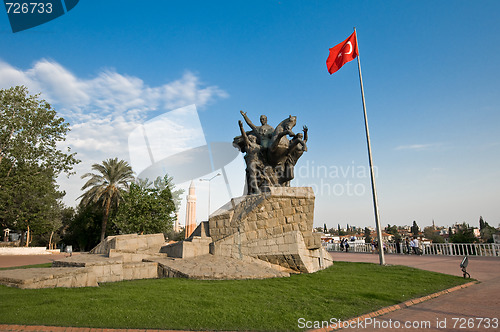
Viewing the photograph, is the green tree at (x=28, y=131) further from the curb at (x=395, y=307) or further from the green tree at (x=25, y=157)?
the curb at (x=395, y=307)

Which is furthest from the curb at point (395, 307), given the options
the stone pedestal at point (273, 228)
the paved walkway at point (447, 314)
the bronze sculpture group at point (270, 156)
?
the bronze sculpture group at point (270, 156)

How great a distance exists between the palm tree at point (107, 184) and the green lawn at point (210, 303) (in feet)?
74.6

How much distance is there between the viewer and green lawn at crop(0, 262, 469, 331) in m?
4.86

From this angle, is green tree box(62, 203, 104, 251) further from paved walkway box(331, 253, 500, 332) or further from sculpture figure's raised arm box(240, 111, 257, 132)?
paved walkway box(331, 253, 500, 332)

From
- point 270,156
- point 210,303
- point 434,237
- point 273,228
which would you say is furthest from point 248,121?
point 434,237

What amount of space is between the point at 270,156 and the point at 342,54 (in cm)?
677

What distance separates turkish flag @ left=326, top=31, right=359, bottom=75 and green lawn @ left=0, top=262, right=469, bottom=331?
1114 cm

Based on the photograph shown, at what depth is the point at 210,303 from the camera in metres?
5.94

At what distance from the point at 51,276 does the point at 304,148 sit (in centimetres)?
992

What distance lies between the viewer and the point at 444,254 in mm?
19047

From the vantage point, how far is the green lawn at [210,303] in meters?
4.86

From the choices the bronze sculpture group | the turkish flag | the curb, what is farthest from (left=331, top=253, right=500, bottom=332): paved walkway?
the turkish flag

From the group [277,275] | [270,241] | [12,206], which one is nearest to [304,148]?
[270,241]

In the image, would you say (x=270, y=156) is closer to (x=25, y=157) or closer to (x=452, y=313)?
(x=452, y=313)
